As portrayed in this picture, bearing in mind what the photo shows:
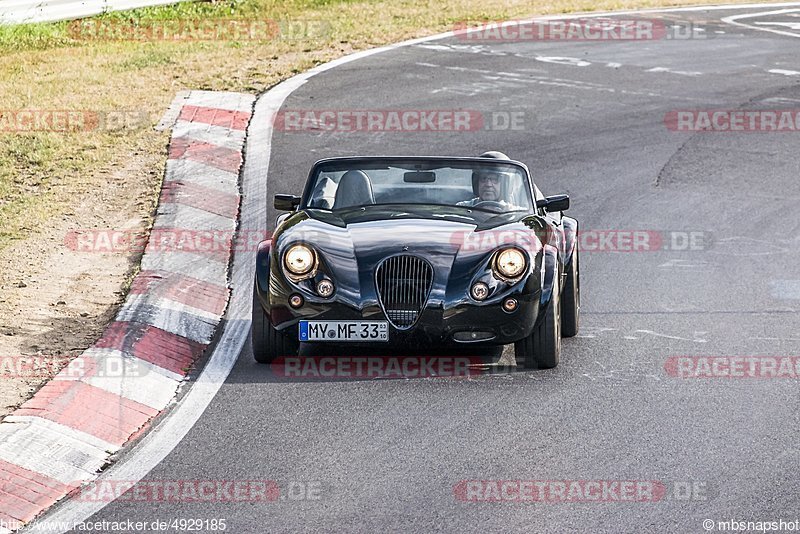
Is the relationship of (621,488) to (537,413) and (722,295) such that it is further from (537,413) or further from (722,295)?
(722,295)

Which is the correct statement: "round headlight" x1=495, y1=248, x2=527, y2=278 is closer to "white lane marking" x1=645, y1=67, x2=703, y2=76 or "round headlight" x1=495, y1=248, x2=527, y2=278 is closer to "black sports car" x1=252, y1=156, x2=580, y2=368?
"black sports car" x1=252, y1=156, x2=580, y2=368

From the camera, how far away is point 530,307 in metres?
8.09

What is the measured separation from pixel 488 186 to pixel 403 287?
1.65 metres

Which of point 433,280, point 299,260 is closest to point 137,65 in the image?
point 299,260

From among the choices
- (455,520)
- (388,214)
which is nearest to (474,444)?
(455,520)

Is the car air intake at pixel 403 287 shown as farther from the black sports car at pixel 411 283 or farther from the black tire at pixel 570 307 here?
the black tire at pixel 570 307

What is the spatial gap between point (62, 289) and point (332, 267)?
9.64ft

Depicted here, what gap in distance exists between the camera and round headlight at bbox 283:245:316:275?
8180 millimetres

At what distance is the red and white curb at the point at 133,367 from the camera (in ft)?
21.4

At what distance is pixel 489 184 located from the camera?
9.42 metres

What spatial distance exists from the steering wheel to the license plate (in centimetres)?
160

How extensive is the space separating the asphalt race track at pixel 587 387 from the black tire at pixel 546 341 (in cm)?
9

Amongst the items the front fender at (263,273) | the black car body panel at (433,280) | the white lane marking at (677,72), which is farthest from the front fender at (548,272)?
the white lane marking at (677,72)

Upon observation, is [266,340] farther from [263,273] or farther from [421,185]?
[421,185]
